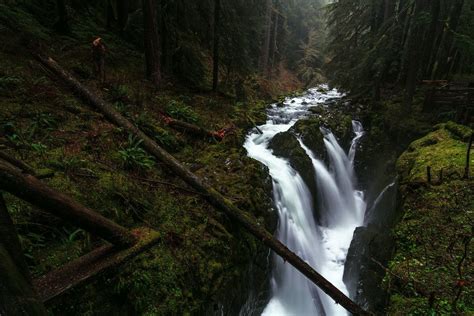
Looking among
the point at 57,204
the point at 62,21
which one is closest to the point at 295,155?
the point at 57,204

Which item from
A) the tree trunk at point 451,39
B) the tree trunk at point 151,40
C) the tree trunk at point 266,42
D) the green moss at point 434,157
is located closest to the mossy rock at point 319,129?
the green moss at point 434,157

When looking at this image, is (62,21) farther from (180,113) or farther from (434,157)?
(434,157)

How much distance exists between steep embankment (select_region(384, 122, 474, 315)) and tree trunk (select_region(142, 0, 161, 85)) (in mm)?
8569

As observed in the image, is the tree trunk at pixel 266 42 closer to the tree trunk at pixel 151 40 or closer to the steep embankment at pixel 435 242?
the tree trunk at pixel 151 40

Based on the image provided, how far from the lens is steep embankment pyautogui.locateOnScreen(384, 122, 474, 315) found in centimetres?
410

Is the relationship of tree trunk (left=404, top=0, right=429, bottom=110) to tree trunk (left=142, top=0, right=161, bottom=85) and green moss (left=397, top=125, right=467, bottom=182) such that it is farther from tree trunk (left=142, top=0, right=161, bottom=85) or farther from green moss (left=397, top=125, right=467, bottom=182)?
tree trunk (left=142, top=0, right=161, bottom=85)

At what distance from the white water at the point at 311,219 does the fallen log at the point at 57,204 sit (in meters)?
4.82

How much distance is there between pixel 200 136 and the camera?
8.64 m

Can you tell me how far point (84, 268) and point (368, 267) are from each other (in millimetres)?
6128

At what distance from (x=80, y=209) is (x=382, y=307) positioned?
16.9ft

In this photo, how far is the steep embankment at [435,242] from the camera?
4.10m

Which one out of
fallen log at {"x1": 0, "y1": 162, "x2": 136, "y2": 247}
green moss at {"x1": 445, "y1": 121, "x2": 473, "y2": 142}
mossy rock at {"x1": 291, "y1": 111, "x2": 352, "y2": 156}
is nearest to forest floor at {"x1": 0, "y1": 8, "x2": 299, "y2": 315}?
fallen log at {"x1": 0, "y1": 162, "x2": 136, "y2": 247}

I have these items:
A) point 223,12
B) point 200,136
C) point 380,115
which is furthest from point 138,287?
point 380,115

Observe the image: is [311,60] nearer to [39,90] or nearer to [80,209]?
[39,90]
